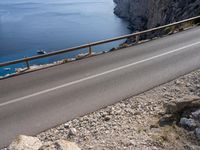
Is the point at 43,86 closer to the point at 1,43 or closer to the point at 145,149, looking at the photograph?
the point at 145,149

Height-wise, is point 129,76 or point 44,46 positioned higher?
point 129,76

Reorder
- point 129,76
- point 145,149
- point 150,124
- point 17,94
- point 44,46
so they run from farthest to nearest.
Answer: point 44,46, point 129,76, point 17,94, point 150,124, point 145,149

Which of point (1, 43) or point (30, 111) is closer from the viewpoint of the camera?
point (30, 111)

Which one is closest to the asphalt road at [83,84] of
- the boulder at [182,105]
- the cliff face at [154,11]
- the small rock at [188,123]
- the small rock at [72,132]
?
the small rock at [72,132]

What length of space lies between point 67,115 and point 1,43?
2303 inches

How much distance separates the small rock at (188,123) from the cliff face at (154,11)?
1880 centimetres

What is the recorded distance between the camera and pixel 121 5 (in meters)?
104

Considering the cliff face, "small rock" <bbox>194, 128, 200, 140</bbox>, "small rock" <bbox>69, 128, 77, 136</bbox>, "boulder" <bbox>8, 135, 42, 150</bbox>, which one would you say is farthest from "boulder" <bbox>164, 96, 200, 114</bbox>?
the cliff face

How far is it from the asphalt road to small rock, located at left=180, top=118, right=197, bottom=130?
3.14m

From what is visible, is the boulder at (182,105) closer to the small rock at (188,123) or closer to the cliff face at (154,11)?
the small rock at (188,123)

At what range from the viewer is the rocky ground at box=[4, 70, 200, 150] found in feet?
21.4

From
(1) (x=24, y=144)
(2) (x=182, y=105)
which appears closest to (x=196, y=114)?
(2) (x=182, y=105)

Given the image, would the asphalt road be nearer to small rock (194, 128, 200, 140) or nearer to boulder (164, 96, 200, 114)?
boulder (164, 96, 200, 114)

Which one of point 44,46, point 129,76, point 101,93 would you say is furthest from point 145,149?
point 44,46
